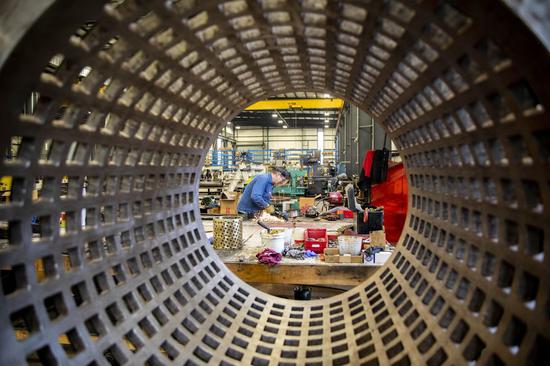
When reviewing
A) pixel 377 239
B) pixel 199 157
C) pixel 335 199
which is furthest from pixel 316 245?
pixel 335 199

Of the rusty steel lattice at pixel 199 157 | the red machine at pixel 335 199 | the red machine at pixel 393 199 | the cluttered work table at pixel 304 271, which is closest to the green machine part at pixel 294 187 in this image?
the red machine at pixel 335 199

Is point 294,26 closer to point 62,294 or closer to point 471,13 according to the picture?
point 471,13

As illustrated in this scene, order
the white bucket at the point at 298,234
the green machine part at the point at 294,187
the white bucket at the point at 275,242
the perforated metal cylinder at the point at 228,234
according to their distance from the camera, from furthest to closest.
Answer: the green machine part at the point at 294,187, the white bucket at the point at 298,234, the perforated metal cylinder at the point at 228,234, the white bucket at the point at 275,242

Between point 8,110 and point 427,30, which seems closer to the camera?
point 8,110

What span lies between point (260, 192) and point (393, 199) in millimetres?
1746

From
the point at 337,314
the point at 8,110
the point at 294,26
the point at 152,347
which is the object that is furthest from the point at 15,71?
the point at 337,314

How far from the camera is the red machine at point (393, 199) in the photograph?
342cm

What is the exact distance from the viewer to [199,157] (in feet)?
4.38

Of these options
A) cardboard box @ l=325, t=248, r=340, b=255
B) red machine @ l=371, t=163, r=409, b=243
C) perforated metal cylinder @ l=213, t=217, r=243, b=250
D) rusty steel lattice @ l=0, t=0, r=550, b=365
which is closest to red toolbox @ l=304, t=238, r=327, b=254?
cardboard box @ l=325, t=248, r=340, b=255

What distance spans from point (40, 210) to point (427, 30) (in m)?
0.75

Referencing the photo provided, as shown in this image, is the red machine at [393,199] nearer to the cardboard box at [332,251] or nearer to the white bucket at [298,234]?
the white bucket at [298,234]

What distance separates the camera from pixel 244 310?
1335 millimetres

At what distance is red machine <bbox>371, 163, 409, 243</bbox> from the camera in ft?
11.2

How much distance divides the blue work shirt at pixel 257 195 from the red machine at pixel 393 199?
140cm
